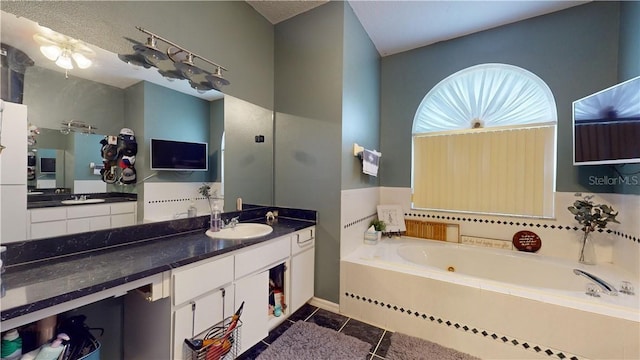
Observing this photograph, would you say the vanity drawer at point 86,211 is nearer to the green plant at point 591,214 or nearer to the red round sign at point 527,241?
the red round sign at point 527,241

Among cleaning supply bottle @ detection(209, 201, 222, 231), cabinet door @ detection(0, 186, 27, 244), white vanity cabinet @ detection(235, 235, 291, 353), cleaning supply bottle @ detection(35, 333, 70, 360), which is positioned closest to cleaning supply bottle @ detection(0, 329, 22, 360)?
cleaning supply bottle @ detection(35, 333, 70, 360)

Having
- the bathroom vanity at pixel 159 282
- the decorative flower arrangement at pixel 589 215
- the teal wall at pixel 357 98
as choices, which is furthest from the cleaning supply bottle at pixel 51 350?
the decorative flower arrangement at pixel 589 215

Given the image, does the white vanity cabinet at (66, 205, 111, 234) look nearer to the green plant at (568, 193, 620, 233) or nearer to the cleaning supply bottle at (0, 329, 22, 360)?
the cleaning supply bottle at (0, 329, 22, 360)

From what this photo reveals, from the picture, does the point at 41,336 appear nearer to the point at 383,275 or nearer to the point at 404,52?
the point at 383,275

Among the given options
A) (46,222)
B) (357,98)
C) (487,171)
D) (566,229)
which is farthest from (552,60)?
(46,222)

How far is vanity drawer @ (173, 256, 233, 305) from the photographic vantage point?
3.67 feet

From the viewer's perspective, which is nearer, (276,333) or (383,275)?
(276,333)

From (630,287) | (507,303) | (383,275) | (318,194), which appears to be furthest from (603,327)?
(318,194)

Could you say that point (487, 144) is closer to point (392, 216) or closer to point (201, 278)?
point (392, 216)

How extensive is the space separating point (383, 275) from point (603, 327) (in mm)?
1244

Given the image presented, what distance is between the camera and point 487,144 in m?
2.45

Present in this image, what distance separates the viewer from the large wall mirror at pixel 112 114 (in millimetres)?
1081

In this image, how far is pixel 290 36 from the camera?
232cm

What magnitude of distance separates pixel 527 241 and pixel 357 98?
2.23 metres
